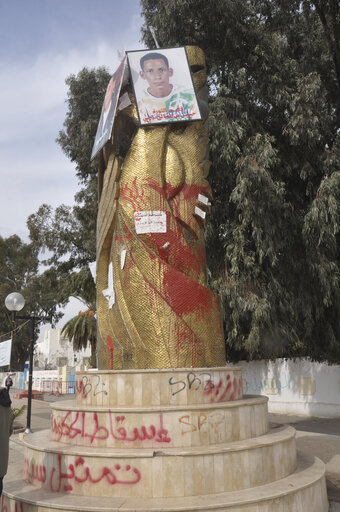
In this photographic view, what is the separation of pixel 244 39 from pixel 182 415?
12858mm

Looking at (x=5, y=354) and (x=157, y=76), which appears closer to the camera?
(x=157, y=76)

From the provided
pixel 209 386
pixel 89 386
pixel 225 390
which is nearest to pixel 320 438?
pixel 225 390

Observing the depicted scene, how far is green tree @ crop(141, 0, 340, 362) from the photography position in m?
12.3

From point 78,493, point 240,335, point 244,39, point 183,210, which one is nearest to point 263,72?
point 244,39

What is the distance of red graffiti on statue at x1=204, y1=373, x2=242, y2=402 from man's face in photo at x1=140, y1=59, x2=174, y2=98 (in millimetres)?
4324

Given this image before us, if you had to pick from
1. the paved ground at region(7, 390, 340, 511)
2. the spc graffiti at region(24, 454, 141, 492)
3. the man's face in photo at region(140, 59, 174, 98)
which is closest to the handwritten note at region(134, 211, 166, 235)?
the man's face in photo at region(140, 59, 174, 98)

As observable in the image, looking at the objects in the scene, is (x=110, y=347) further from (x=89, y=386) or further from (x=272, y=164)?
(x=272, y=164)

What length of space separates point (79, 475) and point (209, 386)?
1.76 m

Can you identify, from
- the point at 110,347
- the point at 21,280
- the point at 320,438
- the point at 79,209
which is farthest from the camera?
the point at 21,280

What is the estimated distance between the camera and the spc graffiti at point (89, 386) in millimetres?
5531

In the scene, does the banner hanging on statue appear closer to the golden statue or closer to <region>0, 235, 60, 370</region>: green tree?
the golden statue

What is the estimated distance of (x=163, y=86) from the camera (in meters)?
7.04

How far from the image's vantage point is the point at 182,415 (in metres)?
4.92

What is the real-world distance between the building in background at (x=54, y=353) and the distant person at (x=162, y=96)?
39.1 meters
